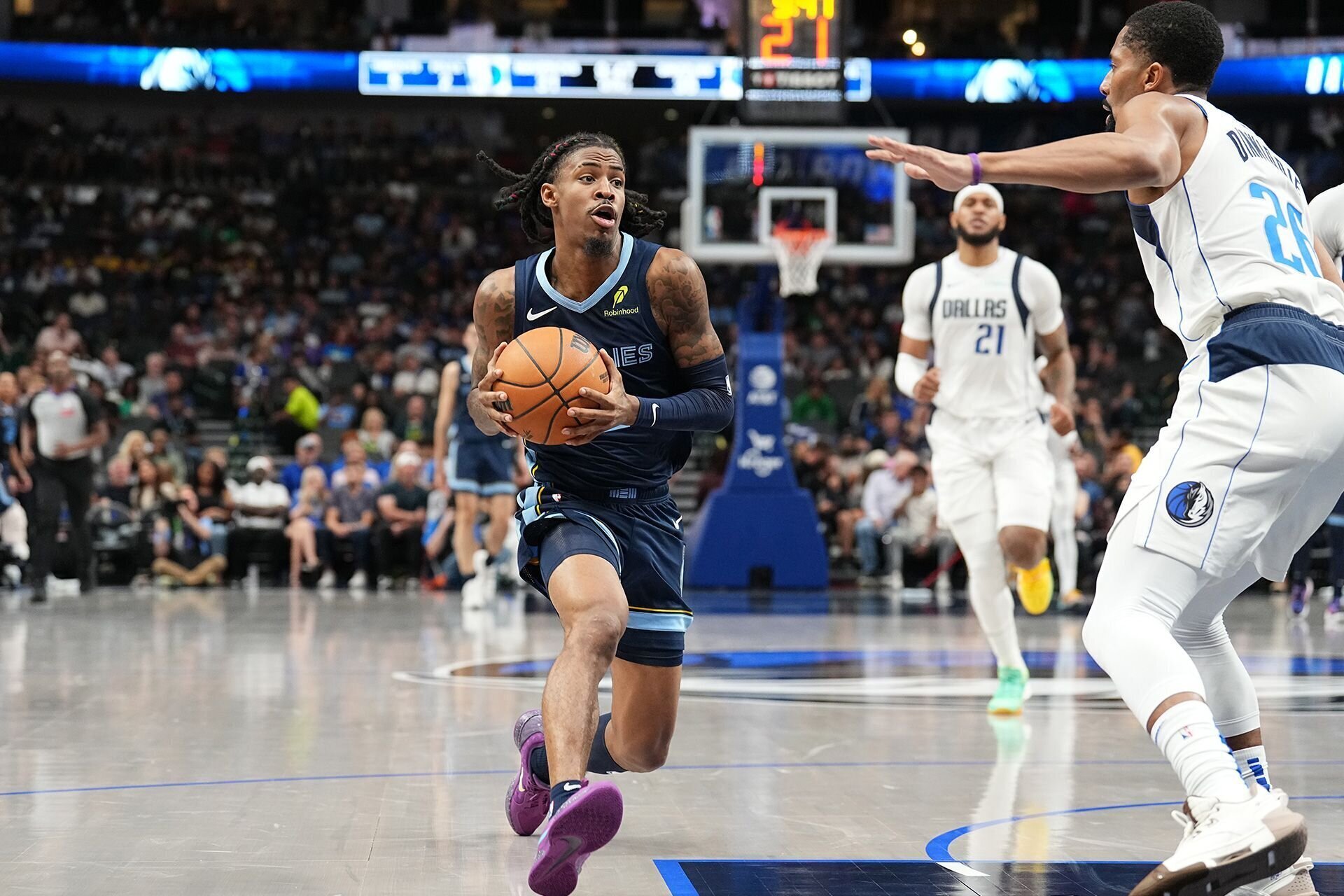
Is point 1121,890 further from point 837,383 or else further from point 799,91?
point 837,383

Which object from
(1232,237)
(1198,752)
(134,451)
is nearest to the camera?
(1198,752)

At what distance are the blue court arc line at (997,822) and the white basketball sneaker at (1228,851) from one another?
97cm

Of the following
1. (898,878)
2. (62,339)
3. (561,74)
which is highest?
(561,74)

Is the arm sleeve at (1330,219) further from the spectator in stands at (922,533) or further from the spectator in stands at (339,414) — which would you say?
the spectator in stands at (339,414)

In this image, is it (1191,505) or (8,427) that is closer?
(1191,505)

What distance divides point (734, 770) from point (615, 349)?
1.84 metres

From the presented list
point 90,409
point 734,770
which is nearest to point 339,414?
point 90,409

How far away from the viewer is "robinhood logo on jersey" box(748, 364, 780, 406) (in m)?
15.2

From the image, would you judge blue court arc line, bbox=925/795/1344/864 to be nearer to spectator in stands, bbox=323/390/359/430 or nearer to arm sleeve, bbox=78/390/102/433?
arm sleeve, bbox=78/390/102/433

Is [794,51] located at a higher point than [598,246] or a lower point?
higher

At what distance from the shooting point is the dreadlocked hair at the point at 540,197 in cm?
465

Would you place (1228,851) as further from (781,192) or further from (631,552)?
(781,192)

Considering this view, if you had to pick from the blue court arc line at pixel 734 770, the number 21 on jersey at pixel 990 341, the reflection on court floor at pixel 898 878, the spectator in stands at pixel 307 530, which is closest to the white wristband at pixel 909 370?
the number 21 on jersey at pixel 990 341

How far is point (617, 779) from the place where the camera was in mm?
5547
